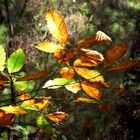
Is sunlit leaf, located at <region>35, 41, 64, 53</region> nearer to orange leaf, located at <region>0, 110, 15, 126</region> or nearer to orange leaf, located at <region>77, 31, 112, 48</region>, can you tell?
orange leaf, located at <region>77, 31, 112, 48</region>

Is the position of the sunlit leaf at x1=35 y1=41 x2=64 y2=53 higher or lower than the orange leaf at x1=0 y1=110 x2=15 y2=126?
higher

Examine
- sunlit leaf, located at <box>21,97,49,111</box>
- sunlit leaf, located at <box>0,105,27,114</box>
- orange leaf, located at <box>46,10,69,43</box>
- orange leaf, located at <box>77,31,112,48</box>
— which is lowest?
sunlit leaf, located at <box>21,97,49,111</box>

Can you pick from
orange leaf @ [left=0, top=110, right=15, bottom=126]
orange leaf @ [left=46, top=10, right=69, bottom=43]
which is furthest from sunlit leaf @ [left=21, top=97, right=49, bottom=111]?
orange leaf @ [left=46, top=10, right=69, bottom=43]

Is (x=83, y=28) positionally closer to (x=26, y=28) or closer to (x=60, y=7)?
(x=60, y=7)

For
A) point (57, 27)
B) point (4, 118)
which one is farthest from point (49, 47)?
point (4, 118)

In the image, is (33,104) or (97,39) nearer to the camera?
(97,39)

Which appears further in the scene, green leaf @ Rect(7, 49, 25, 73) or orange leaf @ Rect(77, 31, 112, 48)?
green leaf @ Rect(7, 49, 25, 73)

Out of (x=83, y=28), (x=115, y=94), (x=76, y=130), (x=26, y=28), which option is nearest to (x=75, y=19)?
(x=83, y=28)

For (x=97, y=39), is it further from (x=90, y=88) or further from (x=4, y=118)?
(x=4, y=118)
